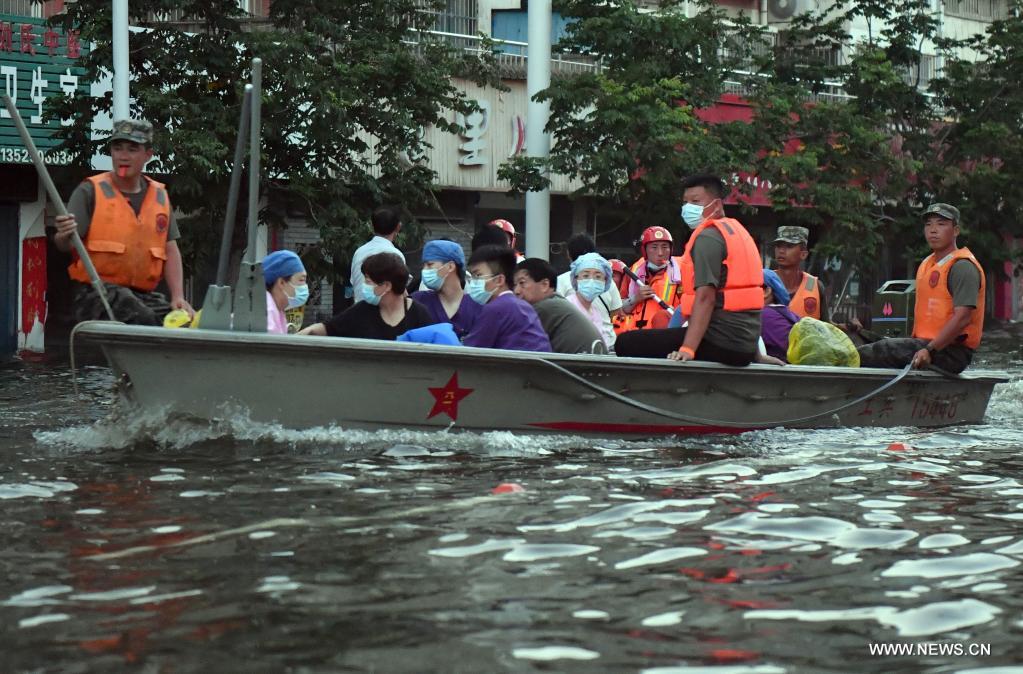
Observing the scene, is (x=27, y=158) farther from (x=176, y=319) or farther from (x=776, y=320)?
(x=176, y=319)

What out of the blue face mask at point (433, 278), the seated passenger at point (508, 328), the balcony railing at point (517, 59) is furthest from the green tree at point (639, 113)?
the seated passenger at point (508, 328)

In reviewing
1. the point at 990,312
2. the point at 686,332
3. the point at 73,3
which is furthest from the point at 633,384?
the point at 990,312

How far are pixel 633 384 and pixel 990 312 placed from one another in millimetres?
29216

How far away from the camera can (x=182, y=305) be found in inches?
369

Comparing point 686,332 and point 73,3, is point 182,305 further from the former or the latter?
point 73,3

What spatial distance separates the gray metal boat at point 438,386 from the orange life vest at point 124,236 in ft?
1.93

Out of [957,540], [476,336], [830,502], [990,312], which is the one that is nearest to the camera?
[957,540]


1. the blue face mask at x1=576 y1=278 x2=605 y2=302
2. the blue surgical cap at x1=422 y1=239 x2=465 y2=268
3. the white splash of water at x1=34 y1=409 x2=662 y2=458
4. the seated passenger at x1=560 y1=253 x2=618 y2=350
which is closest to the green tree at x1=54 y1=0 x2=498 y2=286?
the seated passenger at x1=560 y1=253 x2=618 y2=350

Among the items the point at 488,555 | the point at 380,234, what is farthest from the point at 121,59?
the point at 488,555

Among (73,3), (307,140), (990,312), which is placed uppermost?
(73,3)

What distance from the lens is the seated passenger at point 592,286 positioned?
11586mm

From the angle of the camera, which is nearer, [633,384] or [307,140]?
[633,384]

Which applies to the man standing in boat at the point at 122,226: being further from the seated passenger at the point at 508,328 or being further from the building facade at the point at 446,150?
the building facade at the point at 446,150

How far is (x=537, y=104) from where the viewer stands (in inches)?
814
